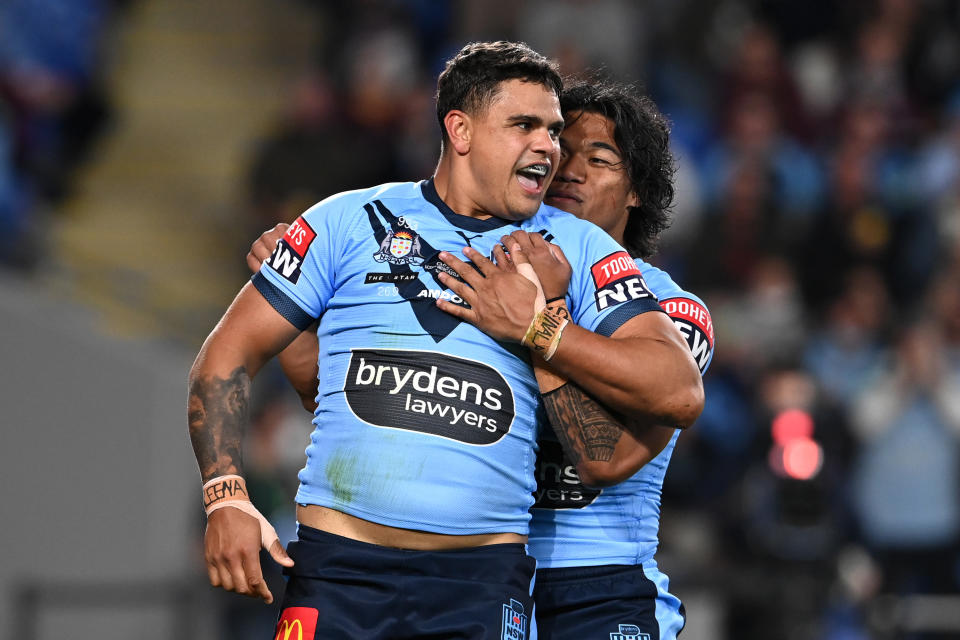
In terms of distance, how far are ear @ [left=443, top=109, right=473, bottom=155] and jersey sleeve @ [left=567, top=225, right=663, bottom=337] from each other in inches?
17.8

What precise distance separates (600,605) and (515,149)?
4.41 ft

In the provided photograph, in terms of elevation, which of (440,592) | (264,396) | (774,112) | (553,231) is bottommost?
(440,592)

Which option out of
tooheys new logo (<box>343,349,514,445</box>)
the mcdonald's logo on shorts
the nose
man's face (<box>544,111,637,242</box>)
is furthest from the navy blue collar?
the mcdonald's logo on shorts

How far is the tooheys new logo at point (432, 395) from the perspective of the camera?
3.58 metres

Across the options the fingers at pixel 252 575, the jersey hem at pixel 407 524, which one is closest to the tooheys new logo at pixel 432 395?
the jersey hem at pixel 407 524

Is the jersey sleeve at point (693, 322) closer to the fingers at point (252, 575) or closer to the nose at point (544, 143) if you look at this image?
the nose at point (544, 143)

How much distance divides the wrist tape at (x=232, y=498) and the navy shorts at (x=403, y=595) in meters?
0.14

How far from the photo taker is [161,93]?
13.5 m

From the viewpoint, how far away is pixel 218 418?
3723 millimetres

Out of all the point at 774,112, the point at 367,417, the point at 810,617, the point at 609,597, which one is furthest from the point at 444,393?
the point at 774,112

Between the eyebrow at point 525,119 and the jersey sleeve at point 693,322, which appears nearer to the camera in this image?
the eyebrow at point 525,119

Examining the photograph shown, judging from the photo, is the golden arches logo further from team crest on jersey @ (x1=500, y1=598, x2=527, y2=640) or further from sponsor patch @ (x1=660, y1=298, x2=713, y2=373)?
sponsor patch @ (x1=660, y1=298, x2=713, y2=373)

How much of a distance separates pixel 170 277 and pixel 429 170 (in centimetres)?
265

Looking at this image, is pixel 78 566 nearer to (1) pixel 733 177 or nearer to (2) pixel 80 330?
(2) pixel 80 330
